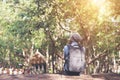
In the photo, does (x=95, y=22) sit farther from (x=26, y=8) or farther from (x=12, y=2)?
(x=12, y=2)

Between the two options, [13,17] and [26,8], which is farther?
[13,17]

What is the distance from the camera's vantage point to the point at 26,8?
887 inches

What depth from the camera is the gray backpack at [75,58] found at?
6.22 metres

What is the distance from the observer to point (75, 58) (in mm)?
6316

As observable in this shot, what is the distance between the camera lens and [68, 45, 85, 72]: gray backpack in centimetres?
622

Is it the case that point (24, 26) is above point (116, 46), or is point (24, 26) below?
above

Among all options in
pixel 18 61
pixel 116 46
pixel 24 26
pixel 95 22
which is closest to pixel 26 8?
pixel 24 26

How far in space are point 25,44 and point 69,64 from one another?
100ft

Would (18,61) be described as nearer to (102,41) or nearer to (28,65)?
(28,65)

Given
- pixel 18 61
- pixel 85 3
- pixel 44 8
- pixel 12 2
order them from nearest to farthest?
pixel 85 3
pixel 44 8
pixel 12 2
pixel 18 61

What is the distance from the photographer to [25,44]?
36562mm

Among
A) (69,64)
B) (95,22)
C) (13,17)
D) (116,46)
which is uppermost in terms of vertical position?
(13,17)

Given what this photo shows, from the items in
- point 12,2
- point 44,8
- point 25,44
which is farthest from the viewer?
point 25,44

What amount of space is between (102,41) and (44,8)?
9.01m
